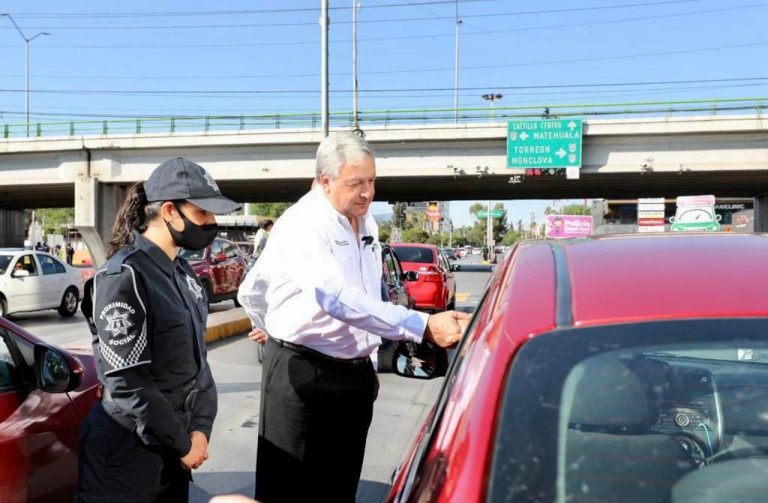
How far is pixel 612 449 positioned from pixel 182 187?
5.79 feet

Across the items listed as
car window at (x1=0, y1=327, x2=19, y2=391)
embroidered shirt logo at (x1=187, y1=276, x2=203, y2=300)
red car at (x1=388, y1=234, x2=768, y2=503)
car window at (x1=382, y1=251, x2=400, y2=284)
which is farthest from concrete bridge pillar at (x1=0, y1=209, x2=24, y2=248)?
red car at (x1=388, y1=234, x2=768, y2=503)

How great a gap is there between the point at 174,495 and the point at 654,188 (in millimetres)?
34676

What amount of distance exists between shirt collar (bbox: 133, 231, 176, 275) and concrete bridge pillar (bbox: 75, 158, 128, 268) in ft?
99.4

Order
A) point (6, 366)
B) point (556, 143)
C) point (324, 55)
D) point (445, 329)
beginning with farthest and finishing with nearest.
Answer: point (556, 143) → point (324, 55) → point (6, 366) → point (445, 329)

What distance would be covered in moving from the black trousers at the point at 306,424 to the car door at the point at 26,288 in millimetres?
11709

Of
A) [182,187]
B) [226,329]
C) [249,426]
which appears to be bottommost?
[249,426]

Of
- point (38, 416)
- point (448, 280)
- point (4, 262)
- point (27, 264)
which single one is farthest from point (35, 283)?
point (38, 416)

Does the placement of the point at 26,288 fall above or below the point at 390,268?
below

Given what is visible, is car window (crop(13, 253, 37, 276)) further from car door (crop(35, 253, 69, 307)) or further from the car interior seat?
the car interior seat

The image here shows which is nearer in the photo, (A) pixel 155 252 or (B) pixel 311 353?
(A) pixel 155 252

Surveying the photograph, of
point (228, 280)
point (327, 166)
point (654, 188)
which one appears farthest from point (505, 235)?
point (327, 166)

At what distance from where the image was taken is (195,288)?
2623mm

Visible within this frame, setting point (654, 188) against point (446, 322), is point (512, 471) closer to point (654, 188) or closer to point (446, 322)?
point (446, 322)

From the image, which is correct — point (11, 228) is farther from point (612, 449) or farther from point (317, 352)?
point (612, 449)
